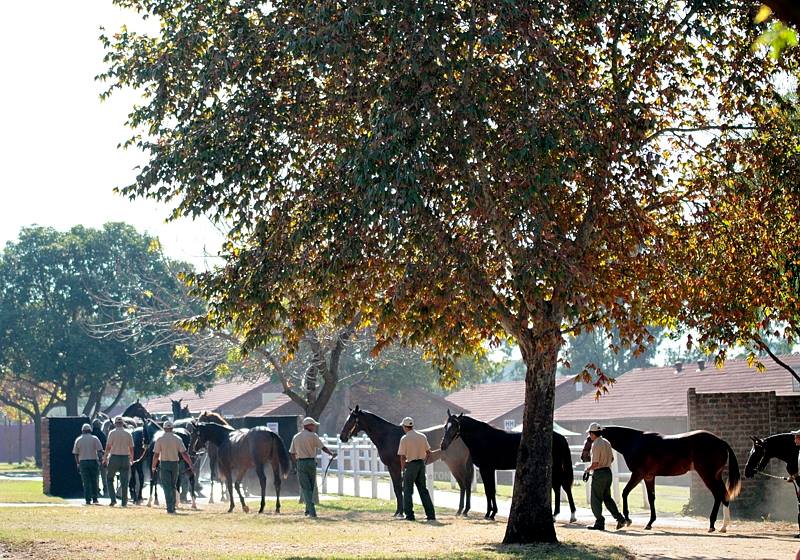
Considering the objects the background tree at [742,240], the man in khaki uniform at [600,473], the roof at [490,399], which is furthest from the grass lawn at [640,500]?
the roof at [490,399]

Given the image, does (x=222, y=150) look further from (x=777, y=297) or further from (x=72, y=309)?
(x=72, y=309)

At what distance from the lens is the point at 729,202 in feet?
62.4

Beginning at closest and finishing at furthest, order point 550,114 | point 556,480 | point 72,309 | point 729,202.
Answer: point 550,114 < point 729,202 < point 556,480 < point 72,309

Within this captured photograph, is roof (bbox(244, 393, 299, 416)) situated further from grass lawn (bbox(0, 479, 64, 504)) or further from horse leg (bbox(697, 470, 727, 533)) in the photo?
horse leg (bbox(697, 470, 727, 533))

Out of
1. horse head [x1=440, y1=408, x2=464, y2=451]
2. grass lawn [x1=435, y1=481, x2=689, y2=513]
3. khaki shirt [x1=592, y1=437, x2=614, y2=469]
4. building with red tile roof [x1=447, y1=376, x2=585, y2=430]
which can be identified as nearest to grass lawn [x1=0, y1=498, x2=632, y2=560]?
horse head [x1=440, y1=408, x2=464, y2=451]

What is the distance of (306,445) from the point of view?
2619 cm

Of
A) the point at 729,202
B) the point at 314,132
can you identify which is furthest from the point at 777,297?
the point at 314,132

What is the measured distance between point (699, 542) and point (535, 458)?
2986 millimetres

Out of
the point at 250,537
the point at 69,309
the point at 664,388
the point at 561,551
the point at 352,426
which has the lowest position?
the point at 561,551

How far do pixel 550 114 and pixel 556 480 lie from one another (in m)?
9.89

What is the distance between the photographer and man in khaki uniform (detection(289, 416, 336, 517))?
85.3ft

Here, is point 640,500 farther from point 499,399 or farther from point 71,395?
point 71,395

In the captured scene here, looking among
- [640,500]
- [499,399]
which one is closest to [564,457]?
[640,500]

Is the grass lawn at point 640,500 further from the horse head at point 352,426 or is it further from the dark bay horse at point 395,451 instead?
the horse head at point 352,426
